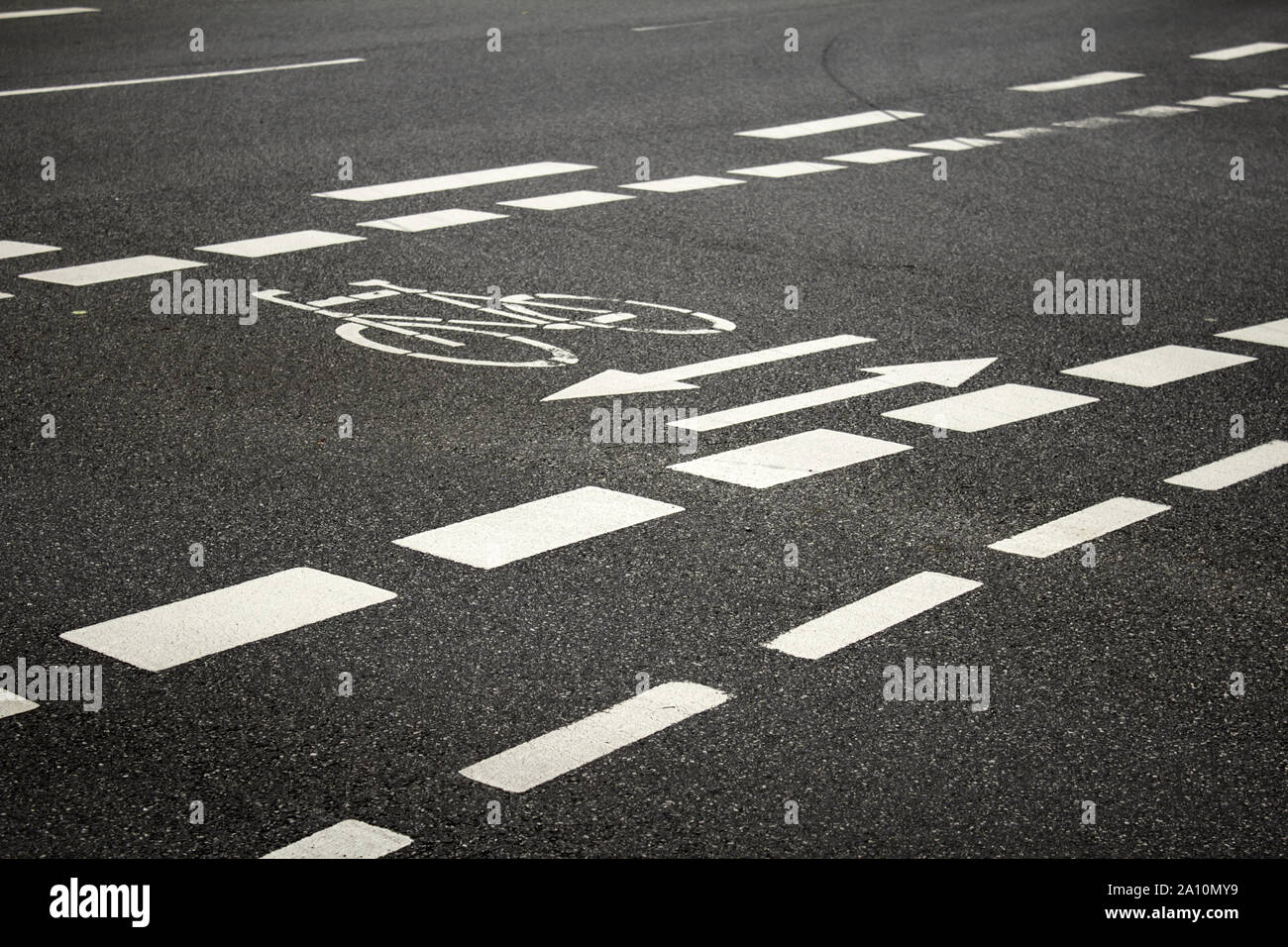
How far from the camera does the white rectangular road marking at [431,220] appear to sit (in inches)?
387

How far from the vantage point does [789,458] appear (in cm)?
623

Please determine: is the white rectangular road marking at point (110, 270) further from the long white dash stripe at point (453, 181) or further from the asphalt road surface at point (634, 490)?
the long white dash stripe at point (453, 181)

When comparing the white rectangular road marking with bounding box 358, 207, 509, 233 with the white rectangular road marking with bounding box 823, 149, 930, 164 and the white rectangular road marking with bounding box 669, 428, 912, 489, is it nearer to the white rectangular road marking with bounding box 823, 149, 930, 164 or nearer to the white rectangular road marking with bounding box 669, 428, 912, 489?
the white rectangular road marking with bounding box 823, 149, 930, 164

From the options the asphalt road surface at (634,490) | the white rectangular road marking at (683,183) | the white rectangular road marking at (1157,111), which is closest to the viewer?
the asphalt road surface at (634,490)

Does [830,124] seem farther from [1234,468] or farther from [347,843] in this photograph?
[347,843]

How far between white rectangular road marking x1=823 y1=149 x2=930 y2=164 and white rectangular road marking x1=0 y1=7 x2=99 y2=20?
998 cm

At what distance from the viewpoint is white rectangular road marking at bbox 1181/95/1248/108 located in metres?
14.7

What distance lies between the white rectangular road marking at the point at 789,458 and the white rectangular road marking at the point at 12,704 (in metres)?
2.57

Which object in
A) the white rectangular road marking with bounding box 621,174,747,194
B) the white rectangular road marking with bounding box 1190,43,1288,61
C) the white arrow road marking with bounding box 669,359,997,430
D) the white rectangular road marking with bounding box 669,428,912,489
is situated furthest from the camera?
the white rectangular road marking with bounding box 1190,43,1288,61

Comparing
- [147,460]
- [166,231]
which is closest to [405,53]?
[166,231]

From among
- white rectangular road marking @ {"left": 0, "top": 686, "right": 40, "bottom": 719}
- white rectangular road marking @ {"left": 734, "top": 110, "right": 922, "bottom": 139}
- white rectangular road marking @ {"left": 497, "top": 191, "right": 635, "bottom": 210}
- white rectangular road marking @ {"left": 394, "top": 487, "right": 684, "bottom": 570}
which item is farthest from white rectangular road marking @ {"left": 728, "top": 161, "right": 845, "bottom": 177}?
white rectangular road marking @ {"left": 0, "top": 686, "right": 40, "bottom": 719}

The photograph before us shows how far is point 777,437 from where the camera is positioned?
254 inches

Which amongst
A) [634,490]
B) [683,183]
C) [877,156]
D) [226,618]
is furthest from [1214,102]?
[226,618]

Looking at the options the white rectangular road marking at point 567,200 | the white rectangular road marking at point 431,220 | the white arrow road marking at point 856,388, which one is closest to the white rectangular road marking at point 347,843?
the white arrow road marking at point 856,388
